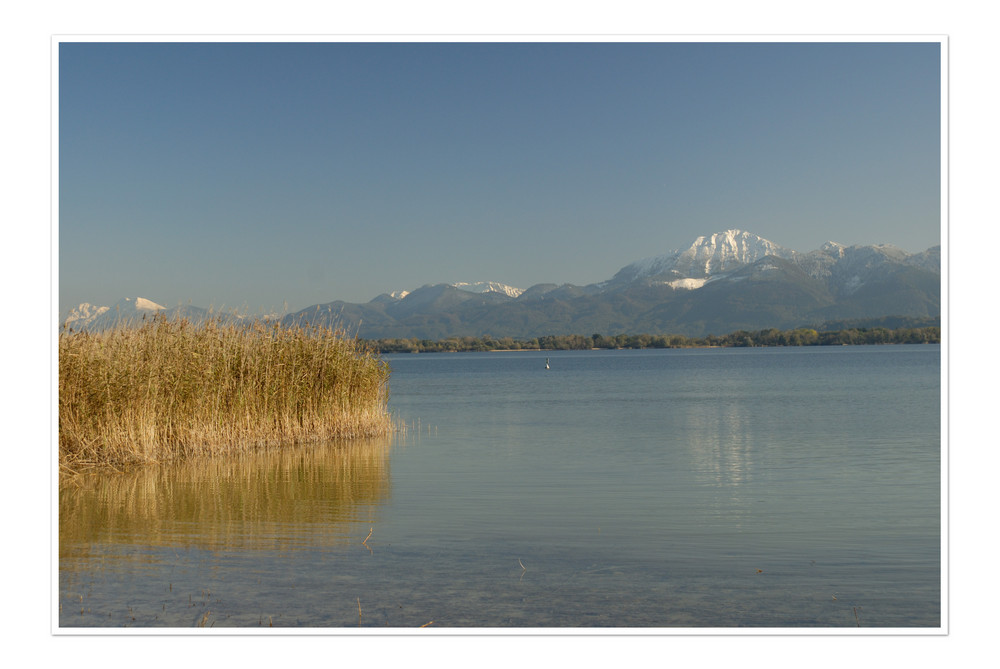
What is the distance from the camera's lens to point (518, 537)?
10.4 meters

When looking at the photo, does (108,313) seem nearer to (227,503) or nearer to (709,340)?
(227,503)

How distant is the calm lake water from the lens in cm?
752

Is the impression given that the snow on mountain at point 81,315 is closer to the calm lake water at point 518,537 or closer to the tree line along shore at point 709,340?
the calm lake water at point 518,537

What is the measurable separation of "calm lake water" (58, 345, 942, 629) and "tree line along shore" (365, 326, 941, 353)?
97.0m

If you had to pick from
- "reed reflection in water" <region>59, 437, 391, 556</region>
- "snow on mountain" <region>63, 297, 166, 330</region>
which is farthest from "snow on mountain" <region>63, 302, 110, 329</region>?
"reed reflection in water" <region>59, 437, 391, 556</region>

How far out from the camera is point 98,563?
9031mm

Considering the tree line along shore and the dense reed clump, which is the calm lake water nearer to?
the dense reed clump

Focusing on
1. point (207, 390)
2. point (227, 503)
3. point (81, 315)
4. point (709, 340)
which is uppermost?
point (81, 315)

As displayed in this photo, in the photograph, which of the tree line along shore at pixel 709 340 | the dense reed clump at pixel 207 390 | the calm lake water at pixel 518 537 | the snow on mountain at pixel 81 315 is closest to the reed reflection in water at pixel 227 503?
the calm lake water at pixel 518 537

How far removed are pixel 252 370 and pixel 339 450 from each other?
101 inches

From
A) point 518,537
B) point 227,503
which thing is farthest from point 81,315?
point 518,537

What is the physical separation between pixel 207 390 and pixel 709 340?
162813 mm
